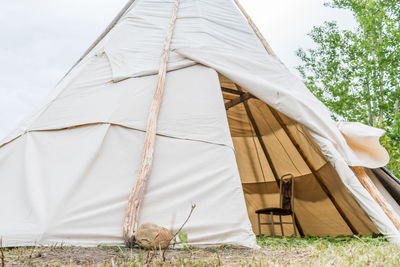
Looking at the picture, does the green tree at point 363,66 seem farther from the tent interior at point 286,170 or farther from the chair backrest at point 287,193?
the chair backrest at point 287,193

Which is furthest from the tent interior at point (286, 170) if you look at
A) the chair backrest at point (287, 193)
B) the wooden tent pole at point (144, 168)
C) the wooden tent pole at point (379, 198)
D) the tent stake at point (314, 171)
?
the wooden tent pole at point (144, 168)

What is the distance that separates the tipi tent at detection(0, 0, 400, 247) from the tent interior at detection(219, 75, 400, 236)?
11.3 inches

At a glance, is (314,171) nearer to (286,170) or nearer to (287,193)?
(287,193)

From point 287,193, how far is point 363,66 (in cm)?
805

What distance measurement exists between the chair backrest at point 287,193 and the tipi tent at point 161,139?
846mm

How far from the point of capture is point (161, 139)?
9.20ft

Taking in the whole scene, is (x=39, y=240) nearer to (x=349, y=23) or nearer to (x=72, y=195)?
(x=72, y=195)

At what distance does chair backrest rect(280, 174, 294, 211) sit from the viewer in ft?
16.6

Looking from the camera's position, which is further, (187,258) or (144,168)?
(144,168)

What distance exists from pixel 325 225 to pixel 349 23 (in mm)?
9672

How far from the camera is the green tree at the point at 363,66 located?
441 inches

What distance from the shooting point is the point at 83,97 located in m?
3.21

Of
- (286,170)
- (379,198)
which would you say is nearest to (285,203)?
(286,170)

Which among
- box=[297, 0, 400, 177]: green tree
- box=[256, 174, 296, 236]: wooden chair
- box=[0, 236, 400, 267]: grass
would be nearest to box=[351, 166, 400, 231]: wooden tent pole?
box=[0, 236, 400, 267]: grass
